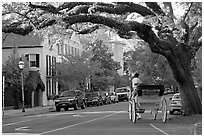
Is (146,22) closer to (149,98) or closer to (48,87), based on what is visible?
(149,98)

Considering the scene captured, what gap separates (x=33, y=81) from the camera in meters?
Answer: 47.3

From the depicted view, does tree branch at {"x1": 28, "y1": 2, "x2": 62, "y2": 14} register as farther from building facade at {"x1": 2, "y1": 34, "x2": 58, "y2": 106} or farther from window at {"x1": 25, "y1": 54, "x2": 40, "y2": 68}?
window at {"x1": 25, "y1": 54, "x2": 40, "y2": 68}

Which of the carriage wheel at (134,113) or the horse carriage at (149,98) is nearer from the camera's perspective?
the carriage wheel at (134,113)

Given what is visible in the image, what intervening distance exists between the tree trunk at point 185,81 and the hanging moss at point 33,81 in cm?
2602

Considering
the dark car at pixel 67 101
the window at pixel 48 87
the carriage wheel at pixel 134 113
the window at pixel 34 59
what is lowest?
the carriage wheel at pixel 134 113

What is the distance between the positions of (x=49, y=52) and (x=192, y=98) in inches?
1333

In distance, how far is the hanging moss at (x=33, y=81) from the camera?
153 feet

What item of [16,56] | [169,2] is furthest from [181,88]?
[16,56]

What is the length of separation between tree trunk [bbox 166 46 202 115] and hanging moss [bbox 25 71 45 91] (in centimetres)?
2602

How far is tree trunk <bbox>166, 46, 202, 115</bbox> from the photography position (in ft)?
73.4

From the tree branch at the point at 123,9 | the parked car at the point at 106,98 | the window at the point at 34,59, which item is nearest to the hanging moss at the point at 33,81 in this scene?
the window at the point at 34,59

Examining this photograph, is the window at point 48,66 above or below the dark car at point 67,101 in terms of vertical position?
above

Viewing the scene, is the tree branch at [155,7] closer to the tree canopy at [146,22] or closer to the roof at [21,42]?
the tree canopy at [146,22]

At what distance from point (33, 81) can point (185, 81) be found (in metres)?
26.8
